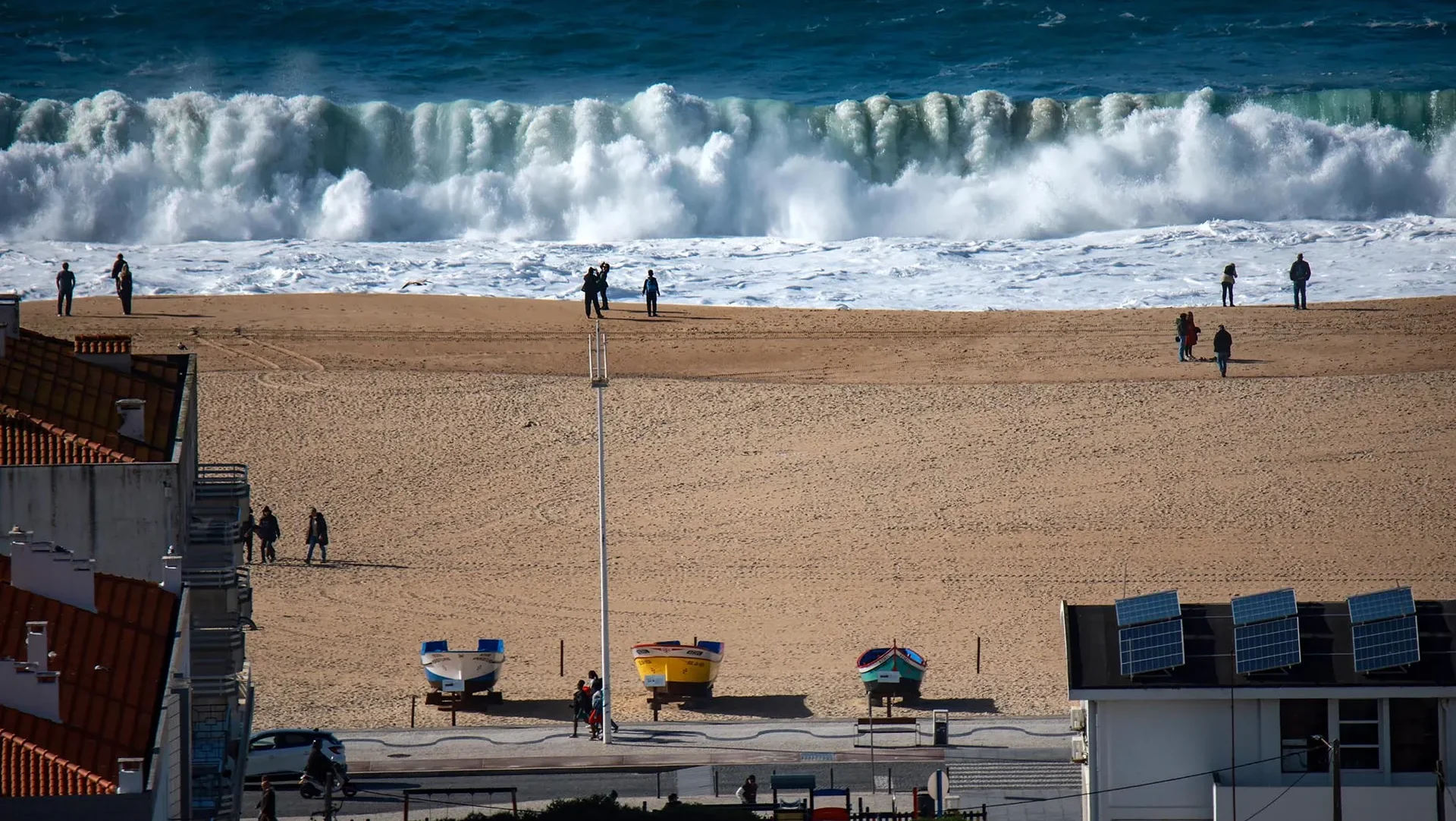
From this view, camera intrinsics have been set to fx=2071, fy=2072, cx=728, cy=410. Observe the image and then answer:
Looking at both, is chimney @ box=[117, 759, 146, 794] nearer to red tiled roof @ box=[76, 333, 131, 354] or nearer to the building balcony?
red tiled roof @ box=[76, 333, 131, 354]

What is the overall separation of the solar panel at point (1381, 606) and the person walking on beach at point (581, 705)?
38.7 ft

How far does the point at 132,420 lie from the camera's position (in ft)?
74.1

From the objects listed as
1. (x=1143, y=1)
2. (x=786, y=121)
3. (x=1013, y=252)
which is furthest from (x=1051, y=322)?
(x=1143, y=1)

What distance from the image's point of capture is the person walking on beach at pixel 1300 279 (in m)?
47.7

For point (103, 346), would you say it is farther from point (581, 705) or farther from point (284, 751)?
point (581, 705)

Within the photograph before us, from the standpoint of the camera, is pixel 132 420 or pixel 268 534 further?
pixel 268 534

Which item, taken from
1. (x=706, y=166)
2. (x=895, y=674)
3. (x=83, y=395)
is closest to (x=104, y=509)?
(x=83, y=395)

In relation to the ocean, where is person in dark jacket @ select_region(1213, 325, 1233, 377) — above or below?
below

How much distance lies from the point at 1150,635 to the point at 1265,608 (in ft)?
4.20

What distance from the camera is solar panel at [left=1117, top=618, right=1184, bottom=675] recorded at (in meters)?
21.4

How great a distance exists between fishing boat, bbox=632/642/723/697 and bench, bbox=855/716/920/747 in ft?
8.68

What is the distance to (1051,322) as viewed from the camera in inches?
1892

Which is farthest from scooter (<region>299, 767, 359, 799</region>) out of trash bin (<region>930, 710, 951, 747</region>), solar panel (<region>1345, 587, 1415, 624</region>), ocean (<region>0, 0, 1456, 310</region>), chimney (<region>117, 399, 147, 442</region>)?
ocean (<region>0, 0, 1456, 310</region>)

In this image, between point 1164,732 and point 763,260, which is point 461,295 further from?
point 1164,732
